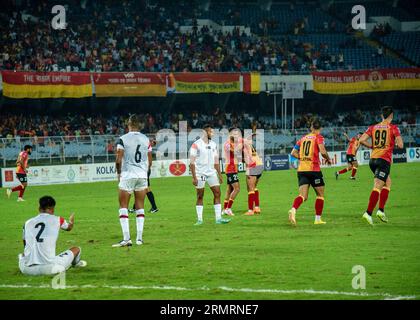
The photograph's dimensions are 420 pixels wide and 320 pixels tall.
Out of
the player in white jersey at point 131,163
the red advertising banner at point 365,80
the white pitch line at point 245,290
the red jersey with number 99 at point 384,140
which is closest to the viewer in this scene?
the white pitch line at point 245,290

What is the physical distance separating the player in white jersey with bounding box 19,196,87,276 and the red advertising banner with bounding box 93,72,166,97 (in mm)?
35844

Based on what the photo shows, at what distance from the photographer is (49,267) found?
11.5 m

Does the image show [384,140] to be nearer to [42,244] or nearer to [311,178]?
[311,178]

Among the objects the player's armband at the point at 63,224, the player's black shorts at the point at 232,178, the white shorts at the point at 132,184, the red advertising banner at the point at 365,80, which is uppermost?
the red advertising banner at the point at 365,80

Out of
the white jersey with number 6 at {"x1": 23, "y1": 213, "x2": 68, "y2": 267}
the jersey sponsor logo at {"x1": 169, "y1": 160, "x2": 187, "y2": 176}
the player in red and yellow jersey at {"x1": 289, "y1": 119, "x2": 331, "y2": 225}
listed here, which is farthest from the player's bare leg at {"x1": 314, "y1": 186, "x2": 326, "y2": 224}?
the jersey sponsor logo at {"x1": 169, "y1": 160, "x2": 187, "y2": 176}

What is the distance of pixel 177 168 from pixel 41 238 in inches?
1271

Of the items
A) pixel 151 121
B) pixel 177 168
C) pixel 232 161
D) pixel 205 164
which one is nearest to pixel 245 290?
pixel 205 164

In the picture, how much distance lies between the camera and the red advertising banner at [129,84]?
4709 centimetres

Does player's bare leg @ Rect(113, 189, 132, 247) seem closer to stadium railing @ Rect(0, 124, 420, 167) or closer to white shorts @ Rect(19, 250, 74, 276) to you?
white shorts @ Rect(19, 250, 74, 276)

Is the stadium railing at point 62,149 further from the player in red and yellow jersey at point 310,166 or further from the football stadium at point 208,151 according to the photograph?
the player in red and yellow jersey at point 310,166

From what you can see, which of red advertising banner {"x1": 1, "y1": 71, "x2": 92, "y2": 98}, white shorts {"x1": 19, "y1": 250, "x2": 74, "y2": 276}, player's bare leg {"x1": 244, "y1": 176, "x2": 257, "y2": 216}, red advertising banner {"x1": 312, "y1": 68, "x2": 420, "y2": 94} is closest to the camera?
white shorts {"x1": 19, "y1": 250, "x2": 74, "y2": 276}

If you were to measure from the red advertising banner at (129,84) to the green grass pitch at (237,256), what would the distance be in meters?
23.1

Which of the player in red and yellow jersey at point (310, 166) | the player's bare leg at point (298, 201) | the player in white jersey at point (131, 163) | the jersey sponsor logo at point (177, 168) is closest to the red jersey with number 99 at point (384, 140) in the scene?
the player in red and yellow jersey at point (310, 166)

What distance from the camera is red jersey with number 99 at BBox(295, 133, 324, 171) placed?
17.8m
